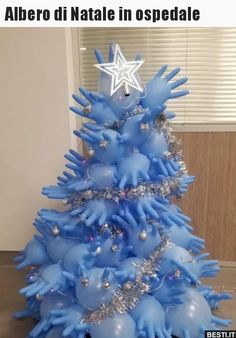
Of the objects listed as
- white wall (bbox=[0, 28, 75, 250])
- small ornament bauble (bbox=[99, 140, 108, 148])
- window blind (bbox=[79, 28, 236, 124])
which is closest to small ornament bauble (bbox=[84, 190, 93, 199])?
small ornament bauble (bbox=[99, 140, 108, 148])

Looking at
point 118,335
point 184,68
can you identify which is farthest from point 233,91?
point 118,335

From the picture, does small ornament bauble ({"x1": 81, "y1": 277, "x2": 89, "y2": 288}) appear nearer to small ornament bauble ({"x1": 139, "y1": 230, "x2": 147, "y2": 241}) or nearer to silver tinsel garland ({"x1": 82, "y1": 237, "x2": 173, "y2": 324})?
silver tinsel garland ({"x1": 82, "y1": 237, "x2": 173, "y2": 324})

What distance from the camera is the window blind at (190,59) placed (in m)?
1.72

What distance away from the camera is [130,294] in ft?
4.02

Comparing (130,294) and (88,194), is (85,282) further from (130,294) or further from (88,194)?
(88,194)

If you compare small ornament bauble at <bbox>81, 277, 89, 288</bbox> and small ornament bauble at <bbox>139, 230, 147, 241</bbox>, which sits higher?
small ornament bauble at <bbox>139, 230, 147, 241</bbox>

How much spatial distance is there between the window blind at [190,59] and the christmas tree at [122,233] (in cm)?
54

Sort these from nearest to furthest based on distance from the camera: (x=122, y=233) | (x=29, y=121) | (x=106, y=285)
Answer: (x=106, y=285) < (x=122, y=233) < (x=29, y=121)

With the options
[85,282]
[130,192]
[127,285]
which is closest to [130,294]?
[127,285]

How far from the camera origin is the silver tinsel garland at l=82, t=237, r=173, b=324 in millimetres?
1188

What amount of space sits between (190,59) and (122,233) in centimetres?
99

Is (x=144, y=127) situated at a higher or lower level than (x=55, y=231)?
higher

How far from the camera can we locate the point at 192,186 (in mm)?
1886

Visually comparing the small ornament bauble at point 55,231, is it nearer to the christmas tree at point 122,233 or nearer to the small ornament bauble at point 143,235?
the christmas tree at point 122,233
